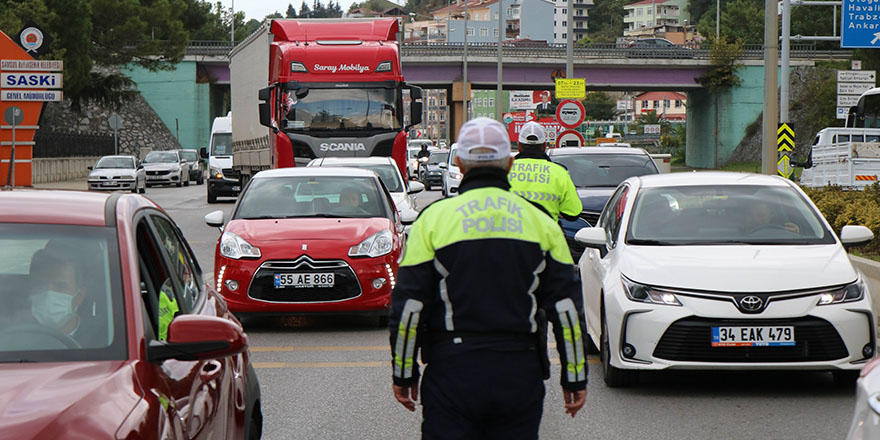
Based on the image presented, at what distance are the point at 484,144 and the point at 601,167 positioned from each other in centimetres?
1403

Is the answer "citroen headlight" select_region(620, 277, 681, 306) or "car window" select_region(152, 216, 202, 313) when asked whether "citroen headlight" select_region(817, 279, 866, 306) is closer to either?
"citroen headlight" select_region(620, 277, 681, 306)

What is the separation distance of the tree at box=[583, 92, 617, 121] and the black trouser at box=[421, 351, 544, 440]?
161 meters

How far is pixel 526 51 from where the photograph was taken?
72438 mm

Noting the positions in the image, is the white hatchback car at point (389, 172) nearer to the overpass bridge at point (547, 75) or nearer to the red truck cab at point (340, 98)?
the red truck cab at point (340, 98)

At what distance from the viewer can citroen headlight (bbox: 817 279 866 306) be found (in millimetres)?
7805

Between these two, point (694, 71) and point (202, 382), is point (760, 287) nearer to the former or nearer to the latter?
point (202, 382)

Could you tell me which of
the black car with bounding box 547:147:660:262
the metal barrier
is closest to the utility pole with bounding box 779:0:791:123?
the black car with bounding box 547:147:660:262

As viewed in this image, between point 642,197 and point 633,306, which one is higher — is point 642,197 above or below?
above

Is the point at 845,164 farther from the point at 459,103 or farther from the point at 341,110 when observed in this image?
the point at 459,103

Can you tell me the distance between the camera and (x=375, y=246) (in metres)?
11.2

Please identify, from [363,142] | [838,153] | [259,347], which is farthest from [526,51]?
[259,347]

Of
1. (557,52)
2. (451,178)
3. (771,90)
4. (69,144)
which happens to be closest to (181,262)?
(771,90)

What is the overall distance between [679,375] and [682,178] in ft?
5.35

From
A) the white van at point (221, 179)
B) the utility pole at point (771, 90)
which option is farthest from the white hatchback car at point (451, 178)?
the utility pole at point (771, 90)
